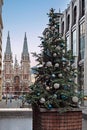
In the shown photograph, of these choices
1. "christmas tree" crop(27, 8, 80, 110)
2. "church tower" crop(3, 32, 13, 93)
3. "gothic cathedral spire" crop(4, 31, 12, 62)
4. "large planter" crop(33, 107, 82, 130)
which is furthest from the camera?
"gothic cathedral spire" crop(4, 31, 12, 62)

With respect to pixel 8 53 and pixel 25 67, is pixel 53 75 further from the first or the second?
pixel 8 53

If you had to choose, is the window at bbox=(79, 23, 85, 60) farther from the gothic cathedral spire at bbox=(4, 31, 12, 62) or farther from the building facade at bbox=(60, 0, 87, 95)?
the gothic cathedral spire at bbox=(4, 31, 12, 62)

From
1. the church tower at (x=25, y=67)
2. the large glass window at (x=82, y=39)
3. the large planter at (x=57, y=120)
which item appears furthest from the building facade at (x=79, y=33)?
the church tower at (x=25, y=67)

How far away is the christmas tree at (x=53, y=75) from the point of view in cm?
1080

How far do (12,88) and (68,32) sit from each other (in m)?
71.8

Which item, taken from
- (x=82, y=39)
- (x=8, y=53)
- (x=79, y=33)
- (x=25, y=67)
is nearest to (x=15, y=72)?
(x=25, y=67)

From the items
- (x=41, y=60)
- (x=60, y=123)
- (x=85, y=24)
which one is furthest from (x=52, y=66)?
(x=85, y=24)

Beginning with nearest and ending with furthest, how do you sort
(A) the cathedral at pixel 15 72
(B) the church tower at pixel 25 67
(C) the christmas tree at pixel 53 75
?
(C) the christmas tree at pixel 53 75
(A) the cathedral at pixel 15 72
(B) the church tower at pixel 25 67

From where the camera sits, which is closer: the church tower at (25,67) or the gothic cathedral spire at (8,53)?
the church tower at (25,67)

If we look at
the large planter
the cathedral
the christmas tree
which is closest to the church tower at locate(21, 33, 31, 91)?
the cathedral

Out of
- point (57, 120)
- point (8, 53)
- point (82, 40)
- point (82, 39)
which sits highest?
point (8, 53)

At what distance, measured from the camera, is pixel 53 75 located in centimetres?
1111

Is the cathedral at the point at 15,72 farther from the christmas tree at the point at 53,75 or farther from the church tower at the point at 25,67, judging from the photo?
the christmas tree at the point at 53,75

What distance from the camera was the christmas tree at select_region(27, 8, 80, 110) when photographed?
10805 mm
